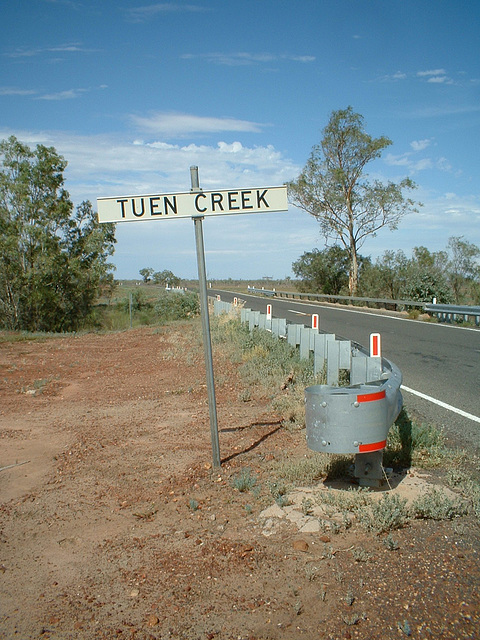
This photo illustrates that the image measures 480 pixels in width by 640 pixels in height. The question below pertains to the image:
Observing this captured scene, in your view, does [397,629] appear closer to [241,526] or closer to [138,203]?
[241,526]

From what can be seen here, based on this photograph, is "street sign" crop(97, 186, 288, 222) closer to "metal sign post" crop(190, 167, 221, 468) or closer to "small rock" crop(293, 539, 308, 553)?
"metal sign post" crop(190, 167, 221, 468)

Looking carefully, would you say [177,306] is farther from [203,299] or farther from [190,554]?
[190,554]

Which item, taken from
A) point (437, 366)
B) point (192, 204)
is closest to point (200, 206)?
point (192, 204)

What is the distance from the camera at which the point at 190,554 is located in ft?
12.2

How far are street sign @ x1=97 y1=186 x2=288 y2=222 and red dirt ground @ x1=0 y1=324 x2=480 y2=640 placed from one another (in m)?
2.43

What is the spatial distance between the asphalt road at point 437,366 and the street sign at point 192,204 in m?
3.20

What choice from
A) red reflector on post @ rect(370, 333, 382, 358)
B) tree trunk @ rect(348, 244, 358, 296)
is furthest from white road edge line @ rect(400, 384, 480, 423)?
tree trunk @ rect(348, 244, 358, 296)

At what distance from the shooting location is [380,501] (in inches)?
159

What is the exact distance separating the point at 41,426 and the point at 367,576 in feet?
17.2

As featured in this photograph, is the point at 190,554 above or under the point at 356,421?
under

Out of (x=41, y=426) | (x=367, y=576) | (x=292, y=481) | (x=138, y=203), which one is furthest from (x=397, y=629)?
(x=41, y=426)

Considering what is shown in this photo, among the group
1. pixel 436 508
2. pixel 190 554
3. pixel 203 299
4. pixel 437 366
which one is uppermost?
→ pixel 203 299

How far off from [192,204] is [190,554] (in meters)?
3.08

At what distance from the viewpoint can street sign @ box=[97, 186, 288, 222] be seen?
17.2 ft
